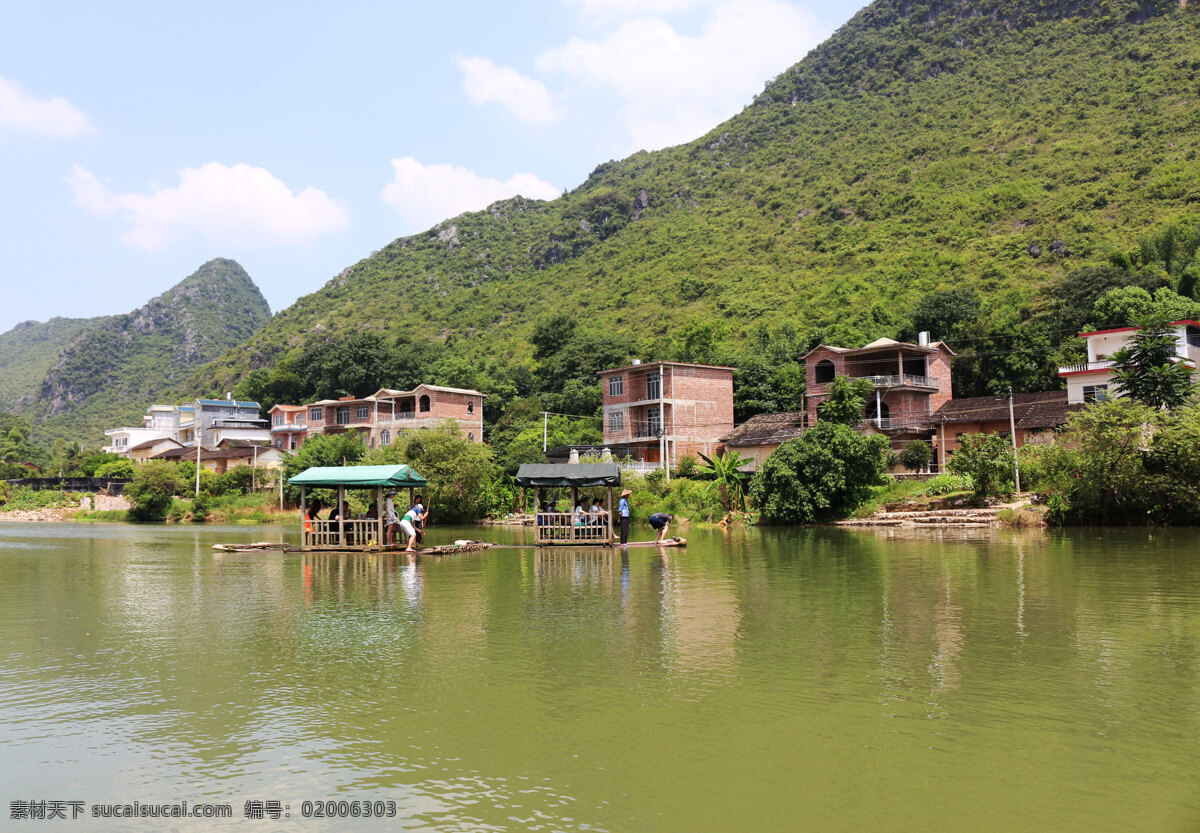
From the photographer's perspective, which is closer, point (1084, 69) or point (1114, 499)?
point (1114, 499)

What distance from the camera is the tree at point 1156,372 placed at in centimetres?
3253

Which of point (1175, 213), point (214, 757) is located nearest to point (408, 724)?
point (214, 757)

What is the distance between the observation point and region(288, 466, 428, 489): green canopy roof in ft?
83.6

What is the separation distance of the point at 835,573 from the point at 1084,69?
9705 cm

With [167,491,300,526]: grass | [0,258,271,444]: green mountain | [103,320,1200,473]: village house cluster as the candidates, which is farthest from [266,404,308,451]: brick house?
[0,258,271,444]: green mountain

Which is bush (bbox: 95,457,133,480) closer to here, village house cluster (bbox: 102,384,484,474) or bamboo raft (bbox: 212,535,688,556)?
village house cluster (bbox: 102,384,484,474)

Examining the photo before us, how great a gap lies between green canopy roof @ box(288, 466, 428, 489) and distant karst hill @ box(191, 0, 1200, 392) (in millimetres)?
43347

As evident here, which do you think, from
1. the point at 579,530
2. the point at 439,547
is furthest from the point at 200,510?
the point at 579,530

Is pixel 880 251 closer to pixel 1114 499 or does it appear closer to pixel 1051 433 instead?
pixel 1051 433

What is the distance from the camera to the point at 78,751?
279 inches

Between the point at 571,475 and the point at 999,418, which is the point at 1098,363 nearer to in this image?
the point at 999,418

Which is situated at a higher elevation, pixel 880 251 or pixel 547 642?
pixel 880 251

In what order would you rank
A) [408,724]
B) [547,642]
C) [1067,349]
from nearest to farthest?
[408,724] < [547,642] < [1067,349]

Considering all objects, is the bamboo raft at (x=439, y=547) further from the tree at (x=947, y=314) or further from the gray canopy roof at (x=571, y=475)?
the tree at (x=947, y=314)
